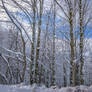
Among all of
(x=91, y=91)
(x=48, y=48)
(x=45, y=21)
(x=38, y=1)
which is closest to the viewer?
(x=91, y=91)

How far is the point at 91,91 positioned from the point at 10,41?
2260 cm

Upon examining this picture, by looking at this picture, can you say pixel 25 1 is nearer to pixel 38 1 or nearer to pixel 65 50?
pixel 38 1

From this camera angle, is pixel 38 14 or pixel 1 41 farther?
pixel 1 41

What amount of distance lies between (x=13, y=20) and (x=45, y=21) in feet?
26.2

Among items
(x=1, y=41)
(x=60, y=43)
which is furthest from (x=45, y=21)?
(x=1, y=41)

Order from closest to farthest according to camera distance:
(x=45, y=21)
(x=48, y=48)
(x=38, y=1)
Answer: (x=38, y=1) < (x=45, y=21) < (x=48, y=48)

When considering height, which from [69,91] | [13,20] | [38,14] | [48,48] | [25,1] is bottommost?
[69,91]

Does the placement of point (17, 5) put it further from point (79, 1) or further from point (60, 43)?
point (60, 43)

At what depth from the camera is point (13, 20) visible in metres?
10.0

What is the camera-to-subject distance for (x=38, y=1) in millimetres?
11898

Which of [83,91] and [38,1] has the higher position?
[38,1]

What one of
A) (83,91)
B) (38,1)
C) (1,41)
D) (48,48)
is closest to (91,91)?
(83,91)

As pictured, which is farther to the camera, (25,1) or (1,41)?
(1,41)

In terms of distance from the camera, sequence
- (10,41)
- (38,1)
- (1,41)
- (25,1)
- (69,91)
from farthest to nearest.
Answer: (1,41)
(10,41)
(38,1)
(25,1)
(69,91)
